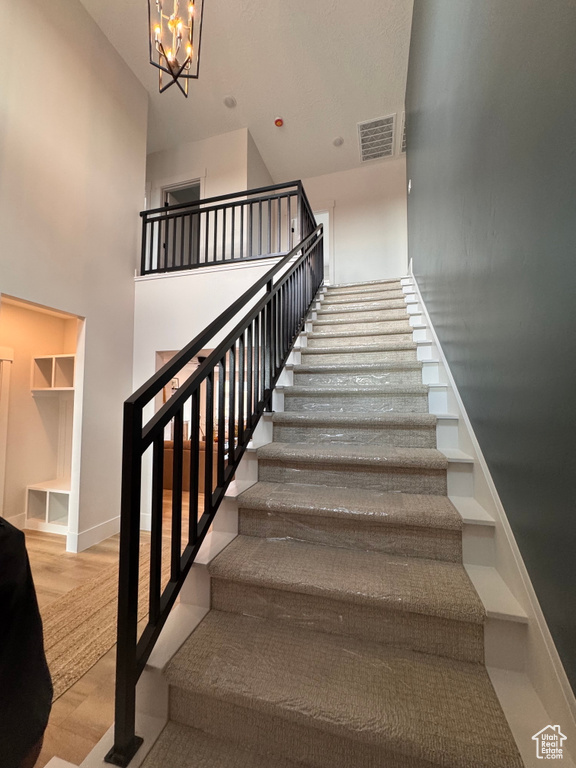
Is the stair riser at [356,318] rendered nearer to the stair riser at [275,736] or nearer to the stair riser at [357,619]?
the stair riser at [357,619]

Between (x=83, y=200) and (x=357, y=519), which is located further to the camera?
(x=83, y=200)

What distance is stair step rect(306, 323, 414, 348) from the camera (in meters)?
2.71

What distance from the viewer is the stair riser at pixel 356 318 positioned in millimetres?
3006

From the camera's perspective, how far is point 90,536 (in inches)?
123

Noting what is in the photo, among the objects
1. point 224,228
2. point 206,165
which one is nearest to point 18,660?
point 224,228

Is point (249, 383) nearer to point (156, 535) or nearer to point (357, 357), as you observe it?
point (156, 535)

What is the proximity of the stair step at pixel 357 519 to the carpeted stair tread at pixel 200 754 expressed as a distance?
0.64 m

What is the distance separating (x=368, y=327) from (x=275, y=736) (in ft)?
9.07

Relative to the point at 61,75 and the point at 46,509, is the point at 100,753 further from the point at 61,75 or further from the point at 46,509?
the point at 61,75

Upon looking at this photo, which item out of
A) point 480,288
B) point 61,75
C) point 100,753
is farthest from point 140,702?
point 61,75

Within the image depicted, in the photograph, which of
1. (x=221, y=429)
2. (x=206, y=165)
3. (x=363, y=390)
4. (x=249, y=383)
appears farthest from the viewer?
(x=206, y=165)

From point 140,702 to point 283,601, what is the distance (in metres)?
0.50

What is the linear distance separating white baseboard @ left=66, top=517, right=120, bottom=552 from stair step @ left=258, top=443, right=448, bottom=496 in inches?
93.6

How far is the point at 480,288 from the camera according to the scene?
1322 mm
